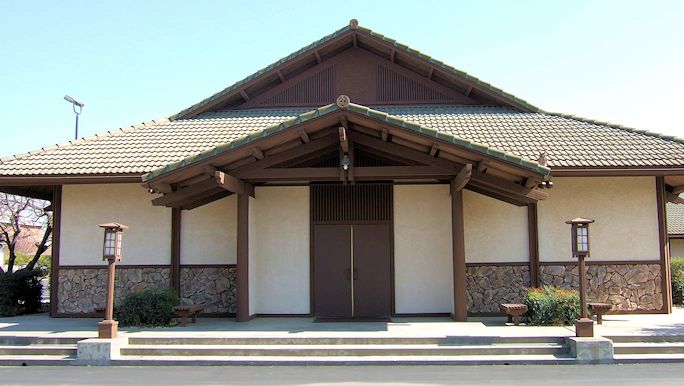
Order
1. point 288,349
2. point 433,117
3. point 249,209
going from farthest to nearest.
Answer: point 433,117 < point 249,209 < point 288,349

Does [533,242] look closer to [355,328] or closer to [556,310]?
[556,310]

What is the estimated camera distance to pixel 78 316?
47.5 ft

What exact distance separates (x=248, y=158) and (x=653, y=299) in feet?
30.7

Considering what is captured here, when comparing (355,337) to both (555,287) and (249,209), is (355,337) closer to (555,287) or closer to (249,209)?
(249,209)

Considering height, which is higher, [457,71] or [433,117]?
[457,71]

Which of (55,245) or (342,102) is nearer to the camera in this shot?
(342,102)

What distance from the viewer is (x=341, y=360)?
1003 centimetres

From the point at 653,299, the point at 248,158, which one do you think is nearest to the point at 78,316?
the point at 248,158

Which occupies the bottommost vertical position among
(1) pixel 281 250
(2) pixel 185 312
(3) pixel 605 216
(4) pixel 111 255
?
(2) pixel 185 312

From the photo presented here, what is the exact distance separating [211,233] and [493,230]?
6.41 metres

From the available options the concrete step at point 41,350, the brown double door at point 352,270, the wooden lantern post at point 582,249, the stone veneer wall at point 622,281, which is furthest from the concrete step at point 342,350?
the stone veneer wall at point 622,281

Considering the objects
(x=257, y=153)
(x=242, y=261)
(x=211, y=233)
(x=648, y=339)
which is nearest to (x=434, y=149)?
(x=257, y=153)

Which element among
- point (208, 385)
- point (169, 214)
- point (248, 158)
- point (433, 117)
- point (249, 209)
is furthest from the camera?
point (433, 117)

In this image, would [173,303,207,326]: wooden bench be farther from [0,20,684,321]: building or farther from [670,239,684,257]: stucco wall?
[670,239,684,257]: stucco wall
